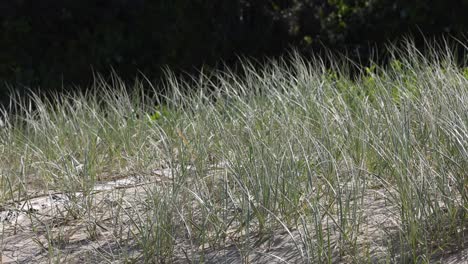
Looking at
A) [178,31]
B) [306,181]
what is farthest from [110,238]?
[178,31]

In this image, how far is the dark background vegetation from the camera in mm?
7234

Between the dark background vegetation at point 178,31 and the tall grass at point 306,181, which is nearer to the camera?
the tall grass at point 306,181

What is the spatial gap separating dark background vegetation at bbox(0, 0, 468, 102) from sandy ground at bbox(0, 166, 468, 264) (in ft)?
13.4

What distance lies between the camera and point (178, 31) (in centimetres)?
744

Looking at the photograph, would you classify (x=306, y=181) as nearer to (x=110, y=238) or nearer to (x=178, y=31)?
(x=110, y=238)

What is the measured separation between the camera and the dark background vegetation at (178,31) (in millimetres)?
7234

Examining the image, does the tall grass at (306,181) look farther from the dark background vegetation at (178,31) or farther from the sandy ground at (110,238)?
the dark background vegetation at (178,31)

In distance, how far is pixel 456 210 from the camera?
254 cm

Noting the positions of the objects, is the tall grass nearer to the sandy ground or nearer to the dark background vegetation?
Answer: the sandy ground

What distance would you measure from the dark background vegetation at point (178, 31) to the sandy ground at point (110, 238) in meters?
4.09

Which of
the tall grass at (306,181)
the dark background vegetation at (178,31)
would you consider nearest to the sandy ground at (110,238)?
the tall grass at (306,181)

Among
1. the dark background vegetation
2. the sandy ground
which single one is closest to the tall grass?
the sandy ground

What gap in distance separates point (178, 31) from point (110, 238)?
472 centimetres

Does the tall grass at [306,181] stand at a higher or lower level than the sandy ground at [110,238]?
higher
